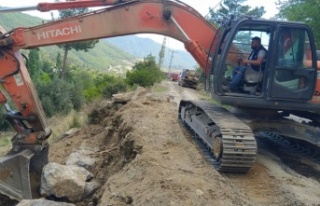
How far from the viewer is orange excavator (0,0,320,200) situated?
24.9 feet

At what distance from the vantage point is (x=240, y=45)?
8.02m

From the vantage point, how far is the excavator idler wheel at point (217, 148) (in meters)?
6.56

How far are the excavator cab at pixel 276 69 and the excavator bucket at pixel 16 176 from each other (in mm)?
3633

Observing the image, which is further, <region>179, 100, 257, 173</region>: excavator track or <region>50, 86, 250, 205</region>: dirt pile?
<region>179, 100, 257, 173</region>: excavator track

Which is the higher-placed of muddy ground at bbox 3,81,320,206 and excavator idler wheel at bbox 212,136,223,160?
excavator idler wheel at bbox 212,136,223,160

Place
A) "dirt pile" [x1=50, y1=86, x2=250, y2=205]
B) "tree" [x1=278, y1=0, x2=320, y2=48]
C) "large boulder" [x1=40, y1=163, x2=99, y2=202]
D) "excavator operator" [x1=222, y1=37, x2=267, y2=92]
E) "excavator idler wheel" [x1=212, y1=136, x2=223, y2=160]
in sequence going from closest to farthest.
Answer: "dirt pile" [x1=50, y1=86, x2=250, y2=205] < "excavator idler wheel" [x1=212, y1=136, x2=223, y2=160] < "large boulder" [x1=40, y1=163, x2=99, y2=202] < "excavator operator" [x1=222, y1=37, x2=267, y2=92] < "tree" [x1=278, y1=0, x2=320, y2=48]

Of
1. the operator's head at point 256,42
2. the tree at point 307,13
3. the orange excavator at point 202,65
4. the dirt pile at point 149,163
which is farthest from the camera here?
the tree at point 307,13

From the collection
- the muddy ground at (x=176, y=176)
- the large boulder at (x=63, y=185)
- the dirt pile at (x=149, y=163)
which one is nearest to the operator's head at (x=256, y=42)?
the muddy ground at (x=176, y=176)

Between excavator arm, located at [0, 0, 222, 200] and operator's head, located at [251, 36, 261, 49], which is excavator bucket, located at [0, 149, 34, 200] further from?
operator's head, located at [251, 36, 261, 49]

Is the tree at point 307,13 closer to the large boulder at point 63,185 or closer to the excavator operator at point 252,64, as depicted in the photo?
the excavator operator at point 252,64

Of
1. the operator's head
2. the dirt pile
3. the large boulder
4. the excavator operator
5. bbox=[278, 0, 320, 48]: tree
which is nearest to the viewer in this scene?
the dirt pile

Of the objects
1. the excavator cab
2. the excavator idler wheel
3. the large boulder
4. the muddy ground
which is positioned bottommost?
the large boulder

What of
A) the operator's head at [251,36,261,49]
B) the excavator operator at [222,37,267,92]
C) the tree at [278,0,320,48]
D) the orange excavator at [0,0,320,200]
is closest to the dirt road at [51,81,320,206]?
the orange excavator at [0,0,320,200]

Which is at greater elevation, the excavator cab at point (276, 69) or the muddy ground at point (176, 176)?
the excavator cab at point (276, 69)
